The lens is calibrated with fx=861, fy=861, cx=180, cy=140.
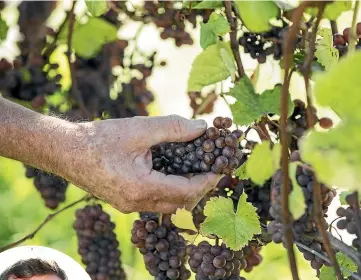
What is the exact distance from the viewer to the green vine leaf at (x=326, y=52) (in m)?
1.49

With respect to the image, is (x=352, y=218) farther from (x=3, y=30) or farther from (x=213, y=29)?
(x=3, y=30)

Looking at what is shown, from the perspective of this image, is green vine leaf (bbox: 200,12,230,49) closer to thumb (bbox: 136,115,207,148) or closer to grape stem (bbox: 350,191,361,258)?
thumb (bbox: 136,115,207,148)

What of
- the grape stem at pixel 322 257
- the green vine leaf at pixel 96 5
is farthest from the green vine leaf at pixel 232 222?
the green vine leaf at pixel 96 5

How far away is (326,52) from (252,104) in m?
0.16

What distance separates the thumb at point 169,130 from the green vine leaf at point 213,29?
20 centimetres

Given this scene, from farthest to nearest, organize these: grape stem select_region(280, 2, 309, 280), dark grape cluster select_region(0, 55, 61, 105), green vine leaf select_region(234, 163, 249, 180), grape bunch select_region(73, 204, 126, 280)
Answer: dark grape cluster select_region(0, 55, 61, 105) → grape bunch select_region(73, 204, 126, 280) → green vine leaf select_region(234, 163, 249, 180) → grape stem select_region(280, 2, 309, 280)

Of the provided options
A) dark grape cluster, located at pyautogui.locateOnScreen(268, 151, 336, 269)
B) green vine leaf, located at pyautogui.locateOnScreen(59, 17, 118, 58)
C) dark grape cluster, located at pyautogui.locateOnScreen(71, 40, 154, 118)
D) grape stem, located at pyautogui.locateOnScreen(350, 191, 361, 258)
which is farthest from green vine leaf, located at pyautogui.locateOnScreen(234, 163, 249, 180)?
green vine leaf, located at pyautogui.locateOnScreen(59, 17, 118, 58)

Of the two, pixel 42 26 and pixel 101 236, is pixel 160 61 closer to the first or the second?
pixel 42 26

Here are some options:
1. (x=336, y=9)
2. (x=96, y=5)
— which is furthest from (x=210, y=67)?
(x=336, y=9)

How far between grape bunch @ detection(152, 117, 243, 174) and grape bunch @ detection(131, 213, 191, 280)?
0.41 ft

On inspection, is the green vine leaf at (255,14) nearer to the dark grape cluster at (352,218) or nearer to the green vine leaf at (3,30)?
the dark grape cluster at (352,218)

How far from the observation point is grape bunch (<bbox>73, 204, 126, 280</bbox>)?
204cm

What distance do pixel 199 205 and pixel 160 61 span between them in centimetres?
67

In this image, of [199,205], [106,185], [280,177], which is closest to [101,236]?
[199,205]
